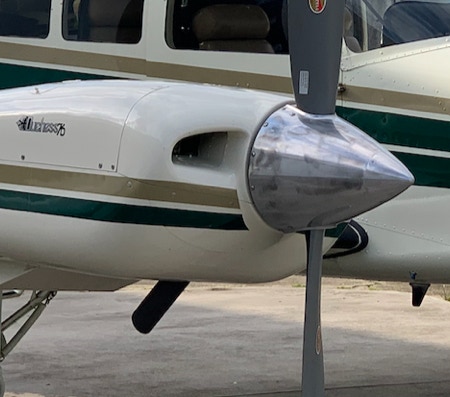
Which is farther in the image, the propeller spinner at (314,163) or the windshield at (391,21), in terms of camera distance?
the windshield at (391,21)

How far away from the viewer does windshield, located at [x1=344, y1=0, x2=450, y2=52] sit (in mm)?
6344

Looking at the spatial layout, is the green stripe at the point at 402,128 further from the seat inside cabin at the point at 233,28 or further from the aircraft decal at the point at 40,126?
the aircraft decal at the point at 40,126

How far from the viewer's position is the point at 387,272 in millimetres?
6262

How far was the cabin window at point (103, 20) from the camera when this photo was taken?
675cm

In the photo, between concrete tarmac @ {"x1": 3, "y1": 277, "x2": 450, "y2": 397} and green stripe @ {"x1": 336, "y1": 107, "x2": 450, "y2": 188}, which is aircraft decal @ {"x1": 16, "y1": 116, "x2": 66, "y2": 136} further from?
concrete tarmac @ {"x1": 3, "y1": 277, "x2": 450, "y2": 397}

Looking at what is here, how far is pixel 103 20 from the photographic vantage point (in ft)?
22.4

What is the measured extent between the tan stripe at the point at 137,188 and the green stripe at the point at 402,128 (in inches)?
56.1

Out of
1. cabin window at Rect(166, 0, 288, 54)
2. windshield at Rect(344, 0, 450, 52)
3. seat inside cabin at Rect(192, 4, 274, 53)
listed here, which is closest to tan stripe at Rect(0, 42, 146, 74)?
cabin window at Rect(166, 0, 288, 54)

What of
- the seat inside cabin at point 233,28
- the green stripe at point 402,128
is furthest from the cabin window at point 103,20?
the green stripe at point 402,128


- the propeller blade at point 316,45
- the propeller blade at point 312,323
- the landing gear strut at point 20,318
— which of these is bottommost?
the landing gear strut at point 20,318

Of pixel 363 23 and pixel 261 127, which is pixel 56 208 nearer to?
pixel 261 127

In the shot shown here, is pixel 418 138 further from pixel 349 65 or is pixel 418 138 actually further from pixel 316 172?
pixel 316 172

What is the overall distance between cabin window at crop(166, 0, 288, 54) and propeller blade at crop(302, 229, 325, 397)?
1.58 metres

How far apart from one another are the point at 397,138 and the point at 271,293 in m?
7.66
